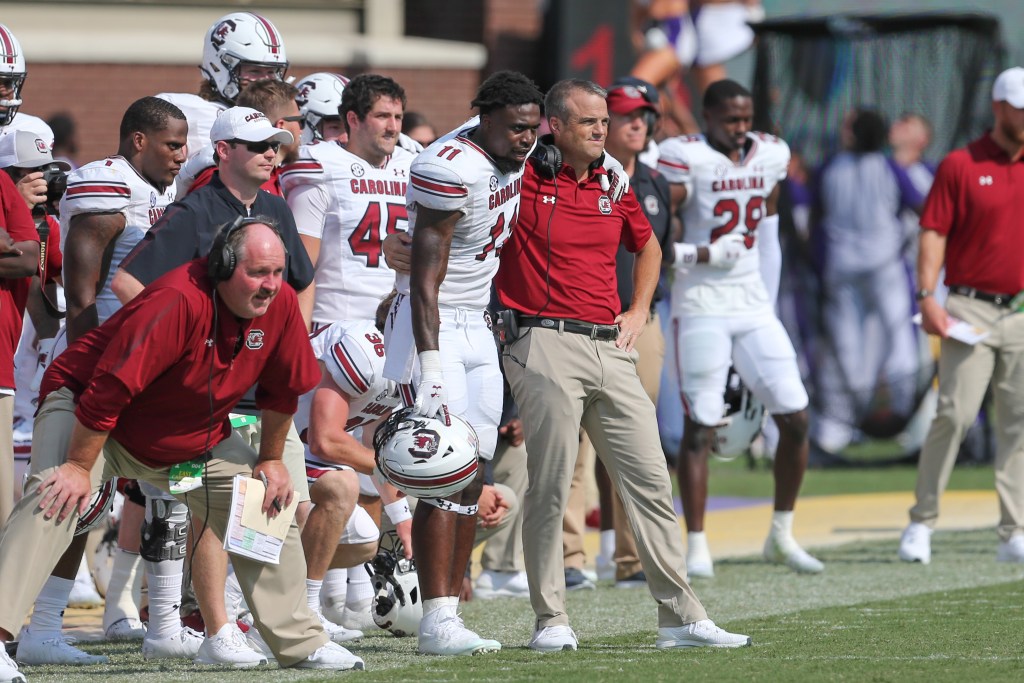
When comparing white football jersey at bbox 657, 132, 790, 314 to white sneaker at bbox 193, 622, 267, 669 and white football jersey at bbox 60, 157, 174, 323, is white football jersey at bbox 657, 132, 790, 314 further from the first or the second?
white sneaker at bbox 193, 622, 267, 669

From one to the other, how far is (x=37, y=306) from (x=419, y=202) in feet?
6.64

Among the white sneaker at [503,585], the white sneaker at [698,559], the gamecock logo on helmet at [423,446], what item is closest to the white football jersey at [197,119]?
the gamecock logo on helmet at [423,446]

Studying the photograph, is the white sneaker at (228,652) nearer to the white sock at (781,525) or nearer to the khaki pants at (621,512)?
the khaki pants at (621,512)

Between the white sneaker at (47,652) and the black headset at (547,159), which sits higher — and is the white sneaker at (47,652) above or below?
below

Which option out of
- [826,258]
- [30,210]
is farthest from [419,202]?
[826,258]

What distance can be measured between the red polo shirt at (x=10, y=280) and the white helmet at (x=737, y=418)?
3950 mm

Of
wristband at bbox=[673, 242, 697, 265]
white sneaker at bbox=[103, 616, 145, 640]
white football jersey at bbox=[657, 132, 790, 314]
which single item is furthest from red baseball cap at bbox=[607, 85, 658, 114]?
white sneaker at bbox=[103, 616, 145, 640]

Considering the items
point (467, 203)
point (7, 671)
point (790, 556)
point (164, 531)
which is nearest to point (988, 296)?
point (790, 556)

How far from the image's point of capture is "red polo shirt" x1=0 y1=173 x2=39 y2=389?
6523 mm

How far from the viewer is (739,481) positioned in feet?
44.1

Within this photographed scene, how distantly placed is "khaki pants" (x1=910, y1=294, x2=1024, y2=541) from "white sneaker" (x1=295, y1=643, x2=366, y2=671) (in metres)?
4.27

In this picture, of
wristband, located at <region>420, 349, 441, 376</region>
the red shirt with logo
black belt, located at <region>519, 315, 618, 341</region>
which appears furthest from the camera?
black belt, located at <region>519, 315, 618, 341</region>

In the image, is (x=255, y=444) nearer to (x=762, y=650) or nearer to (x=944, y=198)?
(x=762, y=650)

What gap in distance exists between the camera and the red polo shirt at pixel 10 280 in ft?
21.4
